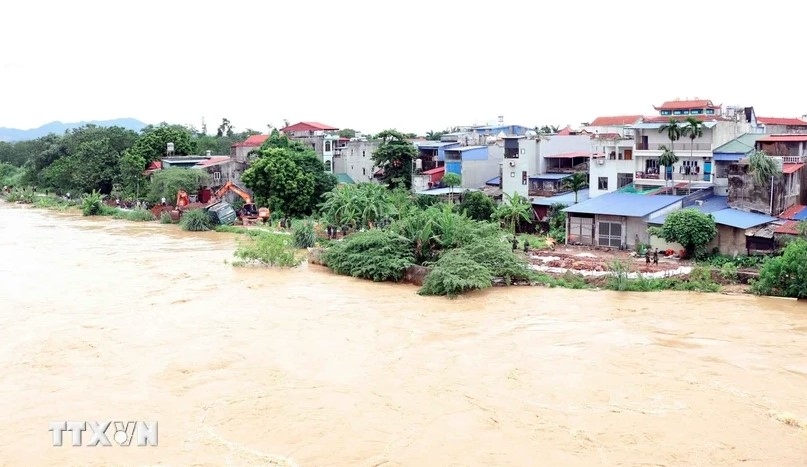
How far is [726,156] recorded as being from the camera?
898 inches

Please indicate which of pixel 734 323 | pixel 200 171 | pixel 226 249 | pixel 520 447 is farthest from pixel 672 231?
pixel 200 171

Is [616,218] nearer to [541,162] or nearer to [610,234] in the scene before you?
[610,234]

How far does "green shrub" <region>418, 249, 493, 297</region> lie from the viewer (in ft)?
56.8

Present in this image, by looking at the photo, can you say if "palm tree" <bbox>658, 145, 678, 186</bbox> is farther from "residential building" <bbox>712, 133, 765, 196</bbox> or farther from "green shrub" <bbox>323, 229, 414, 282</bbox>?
"green shrub" <bbox>323, 229, 414, 282</bbox>

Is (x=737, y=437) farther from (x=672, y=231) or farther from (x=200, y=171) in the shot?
(x=200, y=171)

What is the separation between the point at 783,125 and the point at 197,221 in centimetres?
2575

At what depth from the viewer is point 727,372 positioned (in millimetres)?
11711

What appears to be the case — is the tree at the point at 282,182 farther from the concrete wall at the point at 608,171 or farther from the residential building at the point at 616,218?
the residential building at the point at 616,218

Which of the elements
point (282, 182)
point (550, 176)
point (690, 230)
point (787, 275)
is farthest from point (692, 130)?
point (282, 182)

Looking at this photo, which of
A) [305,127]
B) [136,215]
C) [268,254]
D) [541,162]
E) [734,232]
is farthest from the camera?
[305,127]

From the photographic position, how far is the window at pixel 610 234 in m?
22.7

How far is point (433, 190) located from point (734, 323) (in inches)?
731

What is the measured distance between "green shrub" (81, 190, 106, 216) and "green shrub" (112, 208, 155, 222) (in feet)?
7.10

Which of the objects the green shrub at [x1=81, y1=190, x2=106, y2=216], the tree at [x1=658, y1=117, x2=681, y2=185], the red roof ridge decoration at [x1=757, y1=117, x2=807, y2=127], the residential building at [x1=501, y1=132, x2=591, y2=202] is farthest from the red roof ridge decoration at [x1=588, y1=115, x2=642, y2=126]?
the green shrub at [x1=81, y1=190, x2=106, y2=216]
